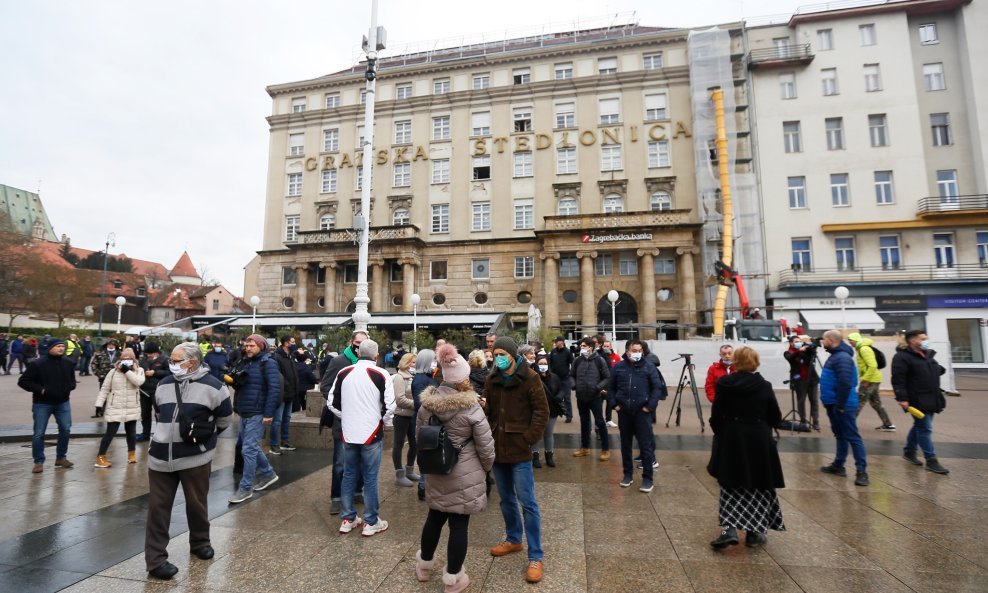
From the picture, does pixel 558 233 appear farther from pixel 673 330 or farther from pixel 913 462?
pixel 913 462

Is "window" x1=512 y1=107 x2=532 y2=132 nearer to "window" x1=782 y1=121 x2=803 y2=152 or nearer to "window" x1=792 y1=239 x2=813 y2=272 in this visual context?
"window" x1=782 y1=121 x2=803 y2=152

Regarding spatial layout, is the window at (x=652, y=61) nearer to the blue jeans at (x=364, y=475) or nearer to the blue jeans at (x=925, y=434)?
the blue jeans at (x=925, y=434)

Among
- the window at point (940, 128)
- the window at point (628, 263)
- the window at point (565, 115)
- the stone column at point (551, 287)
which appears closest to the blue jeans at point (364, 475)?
the stone column at point (551, 287)

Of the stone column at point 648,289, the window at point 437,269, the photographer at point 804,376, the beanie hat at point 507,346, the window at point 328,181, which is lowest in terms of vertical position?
the photographer at point 804,376

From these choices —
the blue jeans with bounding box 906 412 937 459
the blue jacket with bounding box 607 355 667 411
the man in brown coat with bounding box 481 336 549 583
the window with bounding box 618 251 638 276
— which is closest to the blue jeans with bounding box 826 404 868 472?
the blue jeans with bounding box 906 412 937 459

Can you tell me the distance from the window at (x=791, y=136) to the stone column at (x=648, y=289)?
11.6 metres

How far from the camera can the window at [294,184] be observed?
125ft

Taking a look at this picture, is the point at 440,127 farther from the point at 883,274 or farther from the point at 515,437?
the point at 515,437

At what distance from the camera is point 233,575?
3771mm

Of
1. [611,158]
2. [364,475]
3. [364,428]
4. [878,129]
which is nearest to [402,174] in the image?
[611,158]

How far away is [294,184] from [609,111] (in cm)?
2620

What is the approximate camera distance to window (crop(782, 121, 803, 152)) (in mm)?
30438

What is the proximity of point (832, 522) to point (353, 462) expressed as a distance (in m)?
5.06

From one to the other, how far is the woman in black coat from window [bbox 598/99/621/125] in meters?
33.1
